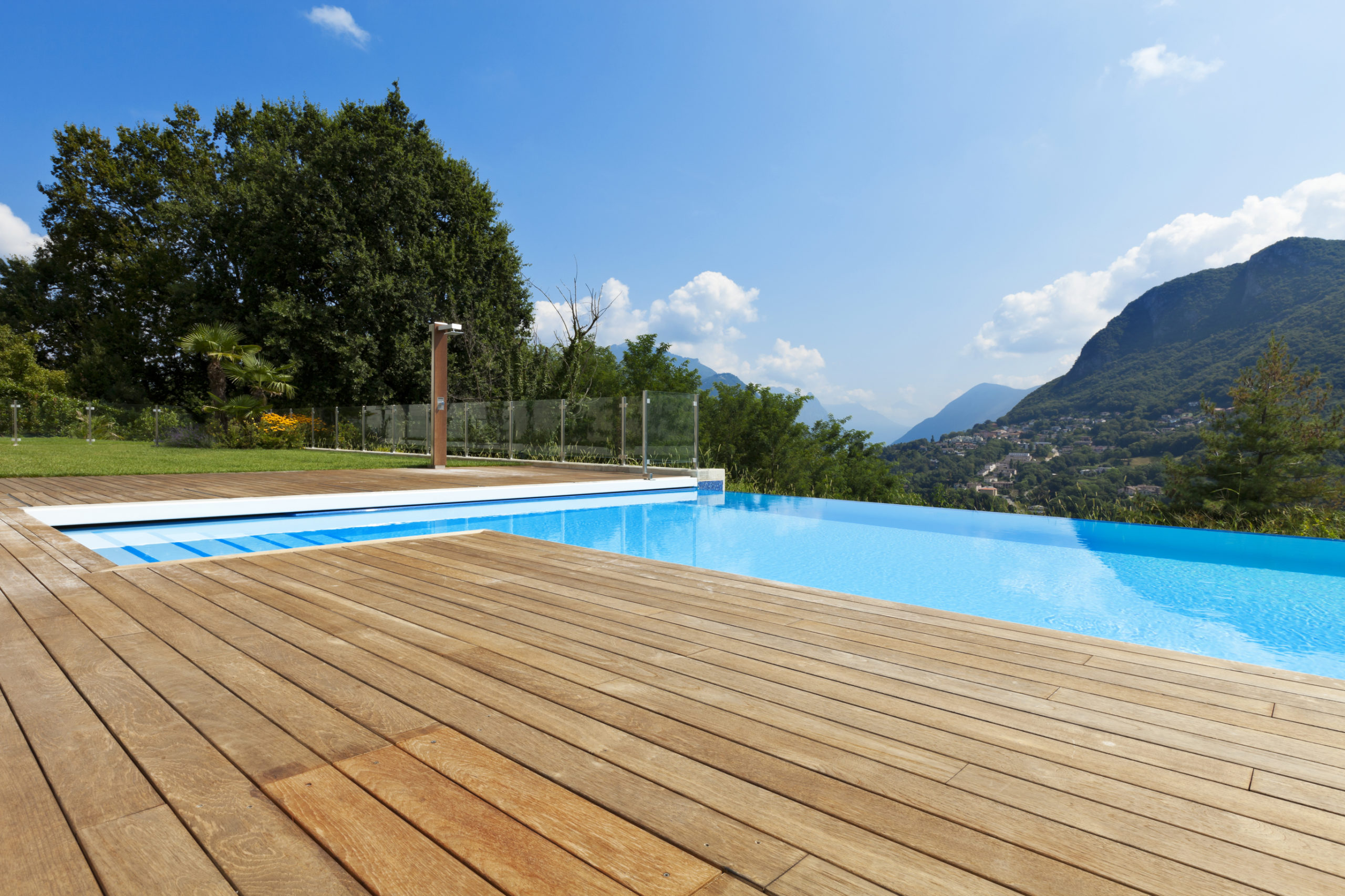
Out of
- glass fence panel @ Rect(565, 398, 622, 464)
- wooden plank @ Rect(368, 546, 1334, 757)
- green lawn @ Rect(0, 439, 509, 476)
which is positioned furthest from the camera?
glass fence panel @ Rect(565, 398, 622, 464)

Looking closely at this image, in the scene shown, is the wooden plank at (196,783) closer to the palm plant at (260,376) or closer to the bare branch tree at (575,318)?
the bare branch tree at (575,318)

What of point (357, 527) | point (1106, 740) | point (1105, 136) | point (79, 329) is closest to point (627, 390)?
point (357, 527)

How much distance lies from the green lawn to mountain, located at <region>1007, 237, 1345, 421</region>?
80.9 feet

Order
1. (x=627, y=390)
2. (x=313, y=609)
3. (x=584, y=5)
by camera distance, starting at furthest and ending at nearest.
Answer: (x=627, y=390), (x=584, y=5), (x=313, y=609)

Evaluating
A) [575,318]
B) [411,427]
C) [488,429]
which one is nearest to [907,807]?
[488,429]

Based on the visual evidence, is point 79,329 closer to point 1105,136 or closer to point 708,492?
point 708,492

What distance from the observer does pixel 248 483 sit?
778 centimetres

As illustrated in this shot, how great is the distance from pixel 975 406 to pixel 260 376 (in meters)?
113

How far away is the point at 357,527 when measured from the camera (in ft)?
22.7

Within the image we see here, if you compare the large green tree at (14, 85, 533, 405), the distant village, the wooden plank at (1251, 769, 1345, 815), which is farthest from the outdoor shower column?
the wooden plank at (1251, 769, 1345, 815)

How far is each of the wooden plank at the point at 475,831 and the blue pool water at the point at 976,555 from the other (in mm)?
3466

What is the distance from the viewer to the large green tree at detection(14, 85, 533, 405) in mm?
18547

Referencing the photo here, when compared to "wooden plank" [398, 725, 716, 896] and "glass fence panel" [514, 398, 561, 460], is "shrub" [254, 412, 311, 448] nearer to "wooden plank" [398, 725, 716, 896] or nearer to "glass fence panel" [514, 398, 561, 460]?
"glass fence panel" [514, 398, 561, 460]

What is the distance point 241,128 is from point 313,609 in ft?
94.6
